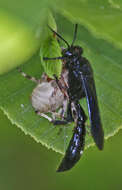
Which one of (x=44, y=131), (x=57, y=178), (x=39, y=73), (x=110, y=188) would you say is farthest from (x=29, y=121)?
(x=110, y=188)

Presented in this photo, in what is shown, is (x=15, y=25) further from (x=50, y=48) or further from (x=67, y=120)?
(x=67, y=120)

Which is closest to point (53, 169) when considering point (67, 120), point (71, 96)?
point (67, 120)

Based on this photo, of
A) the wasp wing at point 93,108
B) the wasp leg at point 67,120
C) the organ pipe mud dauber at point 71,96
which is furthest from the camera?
the wasp leg at point 67,120

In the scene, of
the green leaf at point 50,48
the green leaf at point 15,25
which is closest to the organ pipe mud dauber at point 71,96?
the green leaf at point 50,48

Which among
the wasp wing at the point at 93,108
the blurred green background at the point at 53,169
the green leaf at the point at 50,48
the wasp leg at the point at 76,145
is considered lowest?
the blurred green background at the point at 53,169

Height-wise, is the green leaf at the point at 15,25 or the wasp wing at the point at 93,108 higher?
the green leaf at the point at 15,25

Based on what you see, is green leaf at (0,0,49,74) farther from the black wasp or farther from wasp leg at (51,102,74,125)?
wasp leg at (51,102,74,125)

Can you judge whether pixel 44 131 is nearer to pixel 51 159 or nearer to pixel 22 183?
pixel 51 159

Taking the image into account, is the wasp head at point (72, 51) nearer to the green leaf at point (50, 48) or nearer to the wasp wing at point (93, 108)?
the wasp wing at point (93, 108)
